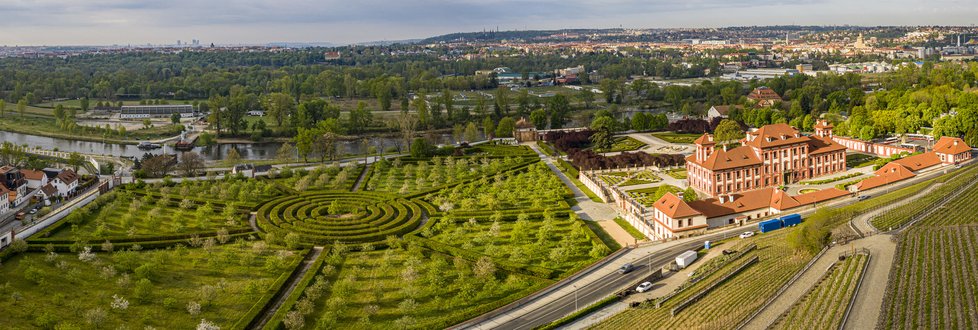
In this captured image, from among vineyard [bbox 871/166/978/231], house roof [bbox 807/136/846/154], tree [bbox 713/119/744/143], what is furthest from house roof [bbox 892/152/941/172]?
tree [bbox 713/119/744/143]

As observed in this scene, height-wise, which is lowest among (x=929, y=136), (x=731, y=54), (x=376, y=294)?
(x=376, y=294)

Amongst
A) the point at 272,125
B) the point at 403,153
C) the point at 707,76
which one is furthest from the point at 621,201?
the point at 707,76

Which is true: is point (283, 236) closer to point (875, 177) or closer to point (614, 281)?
point (614, 281)

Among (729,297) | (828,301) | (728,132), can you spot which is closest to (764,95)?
(728,132)

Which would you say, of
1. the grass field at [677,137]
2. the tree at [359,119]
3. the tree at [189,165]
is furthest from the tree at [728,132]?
the tree at [189,165]

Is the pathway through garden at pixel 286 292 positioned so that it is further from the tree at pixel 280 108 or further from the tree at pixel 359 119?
the tree at pixel 280 108

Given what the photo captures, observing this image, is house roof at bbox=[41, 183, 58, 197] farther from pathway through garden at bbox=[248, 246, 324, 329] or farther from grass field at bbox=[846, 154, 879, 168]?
grass field at bbox=[846, 154, 879, 168]
